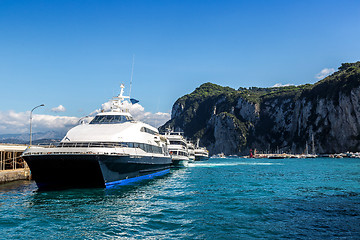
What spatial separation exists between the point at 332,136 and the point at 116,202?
167927 millimetres

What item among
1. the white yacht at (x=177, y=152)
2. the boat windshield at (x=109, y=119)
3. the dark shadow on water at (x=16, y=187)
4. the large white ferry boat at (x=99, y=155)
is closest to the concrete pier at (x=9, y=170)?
the dark shadow on water at (x=16, y=187)

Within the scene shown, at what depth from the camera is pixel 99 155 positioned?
23875 millimetres

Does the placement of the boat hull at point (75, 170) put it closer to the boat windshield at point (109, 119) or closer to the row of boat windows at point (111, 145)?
the row of boat windows at point (111, 145)

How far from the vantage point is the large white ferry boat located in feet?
78.5

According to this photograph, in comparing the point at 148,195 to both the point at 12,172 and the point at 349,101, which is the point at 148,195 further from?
the point at 349,101

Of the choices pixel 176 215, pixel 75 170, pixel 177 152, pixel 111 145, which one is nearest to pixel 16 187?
pixel 75 170

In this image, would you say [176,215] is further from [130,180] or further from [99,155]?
[130,180]

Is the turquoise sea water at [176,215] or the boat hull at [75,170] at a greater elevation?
the boat hull at [75,170]

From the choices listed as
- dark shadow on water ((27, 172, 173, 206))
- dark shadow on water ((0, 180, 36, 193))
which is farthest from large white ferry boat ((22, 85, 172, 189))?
dark shadow on water ((0, 180, 36, 193))

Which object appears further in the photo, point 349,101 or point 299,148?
point 299,148

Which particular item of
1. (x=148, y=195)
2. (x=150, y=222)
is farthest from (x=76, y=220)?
(x=148, y=195)

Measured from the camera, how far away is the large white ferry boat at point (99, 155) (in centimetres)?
2392

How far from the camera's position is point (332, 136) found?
16300 cm

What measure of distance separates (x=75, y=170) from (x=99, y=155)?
2.53 m
